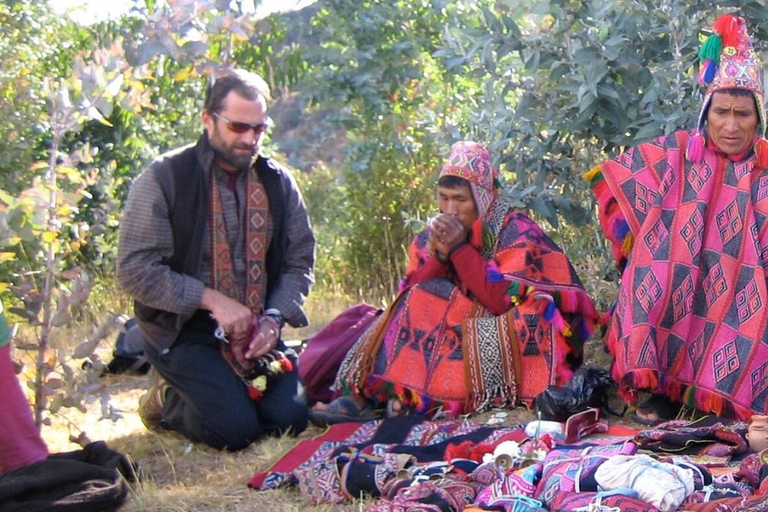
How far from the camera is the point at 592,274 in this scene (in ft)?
21.2

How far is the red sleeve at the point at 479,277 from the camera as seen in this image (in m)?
5.55

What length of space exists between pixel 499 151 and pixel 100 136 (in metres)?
3.82

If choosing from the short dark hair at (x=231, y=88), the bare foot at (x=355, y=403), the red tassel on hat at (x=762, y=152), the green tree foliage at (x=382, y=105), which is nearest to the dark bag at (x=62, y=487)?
the bare foot at (x=355, y=403)

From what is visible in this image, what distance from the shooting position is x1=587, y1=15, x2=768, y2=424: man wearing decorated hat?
4945mm

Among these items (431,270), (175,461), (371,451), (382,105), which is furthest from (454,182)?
(382,105)

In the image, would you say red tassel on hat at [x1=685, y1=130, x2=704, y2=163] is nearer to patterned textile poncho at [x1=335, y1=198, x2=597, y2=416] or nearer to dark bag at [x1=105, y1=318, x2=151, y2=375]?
patterned textile poncho at [x1=335, y1=198, x2=597, y2=416]

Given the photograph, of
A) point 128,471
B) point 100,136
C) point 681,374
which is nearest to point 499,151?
point 681,374

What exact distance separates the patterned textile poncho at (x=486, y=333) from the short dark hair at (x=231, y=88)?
3.98ft

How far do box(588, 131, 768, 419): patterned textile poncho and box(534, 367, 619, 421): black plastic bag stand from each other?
0.40 ft

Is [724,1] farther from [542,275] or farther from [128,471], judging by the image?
[128,471]

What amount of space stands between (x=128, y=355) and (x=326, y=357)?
139 cm

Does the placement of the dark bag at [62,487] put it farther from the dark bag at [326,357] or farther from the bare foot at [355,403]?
the dark bag at [326,357]

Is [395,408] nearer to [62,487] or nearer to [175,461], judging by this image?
[175,461]

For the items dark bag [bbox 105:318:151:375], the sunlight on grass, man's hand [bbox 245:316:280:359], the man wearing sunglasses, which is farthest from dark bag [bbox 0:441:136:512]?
dark bag [bbox 105:318:151:375]
